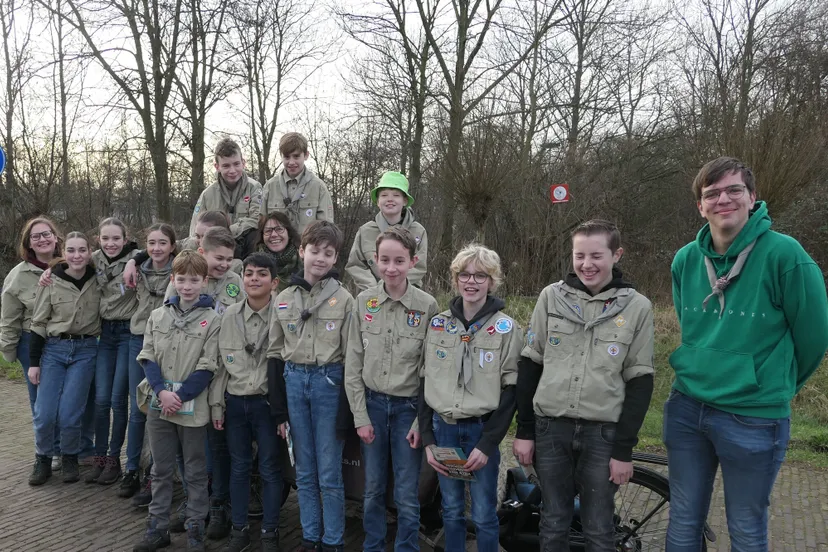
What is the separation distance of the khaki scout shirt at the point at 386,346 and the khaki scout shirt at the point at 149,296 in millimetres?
1832

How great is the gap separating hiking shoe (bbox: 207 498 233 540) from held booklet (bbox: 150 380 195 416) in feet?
2.35

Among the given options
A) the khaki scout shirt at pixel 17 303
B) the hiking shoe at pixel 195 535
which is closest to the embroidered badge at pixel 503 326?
the hiking shoe at pixel 195 535

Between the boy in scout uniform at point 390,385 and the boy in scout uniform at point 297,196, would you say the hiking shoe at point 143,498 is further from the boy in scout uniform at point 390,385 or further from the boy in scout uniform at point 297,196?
the boy in scout uniform at point 297,196

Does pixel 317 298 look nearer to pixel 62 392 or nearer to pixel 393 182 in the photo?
pixel 393 182

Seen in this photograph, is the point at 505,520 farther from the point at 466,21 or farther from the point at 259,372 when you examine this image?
the point at 466,21

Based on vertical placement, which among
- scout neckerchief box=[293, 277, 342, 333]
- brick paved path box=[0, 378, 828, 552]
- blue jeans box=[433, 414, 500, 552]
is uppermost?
scout neckerchief box=[293, 277, 342, 333]

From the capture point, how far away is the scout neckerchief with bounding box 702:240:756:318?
2.44 m

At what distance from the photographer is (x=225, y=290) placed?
3.92 meters

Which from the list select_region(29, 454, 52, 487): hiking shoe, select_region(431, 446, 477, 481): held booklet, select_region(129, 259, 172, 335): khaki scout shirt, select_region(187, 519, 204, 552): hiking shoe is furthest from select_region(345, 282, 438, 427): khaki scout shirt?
select_region(29, 454, 52, 487): hiking shoe

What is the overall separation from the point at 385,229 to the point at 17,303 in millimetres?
3169

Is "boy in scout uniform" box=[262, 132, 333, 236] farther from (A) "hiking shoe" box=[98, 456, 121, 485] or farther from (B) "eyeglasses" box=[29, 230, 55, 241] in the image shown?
(A) "hiking shoe" box=[98, 456, 121, 485]

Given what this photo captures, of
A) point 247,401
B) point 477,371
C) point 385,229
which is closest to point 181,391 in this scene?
point 247,401

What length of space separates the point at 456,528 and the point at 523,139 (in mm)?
10597

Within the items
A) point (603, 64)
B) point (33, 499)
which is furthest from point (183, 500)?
point (603, 64)
